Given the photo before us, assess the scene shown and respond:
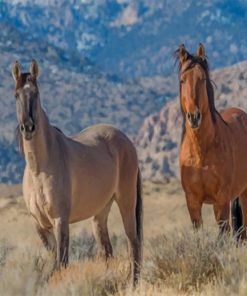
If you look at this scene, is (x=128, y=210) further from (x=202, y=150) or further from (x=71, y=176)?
(x=71, y=176)

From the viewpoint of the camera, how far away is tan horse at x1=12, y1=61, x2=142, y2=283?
37.1ft

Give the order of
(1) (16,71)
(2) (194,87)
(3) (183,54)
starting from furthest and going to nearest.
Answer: (3) (183,54) → (2) (194,87) → (1) (16,71)

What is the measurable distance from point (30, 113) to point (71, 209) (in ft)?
4.30

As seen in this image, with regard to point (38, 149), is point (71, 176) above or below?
below

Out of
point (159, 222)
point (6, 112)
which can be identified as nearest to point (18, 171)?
point (6, 112)

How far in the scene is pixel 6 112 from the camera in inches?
4847

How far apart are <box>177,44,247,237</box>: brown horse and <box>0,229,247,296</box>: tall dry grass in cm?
195

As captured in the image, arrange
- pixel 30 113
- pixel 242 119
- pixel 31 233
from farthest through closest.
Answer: pixel 31 233
pixel 242 119
pixel 30 113

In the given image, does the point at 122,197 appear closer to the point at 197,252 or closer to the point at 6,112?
the point at 197,252

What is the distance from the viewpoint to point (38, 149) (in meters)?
11.7

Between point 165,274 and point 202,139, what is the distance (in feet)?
10.9

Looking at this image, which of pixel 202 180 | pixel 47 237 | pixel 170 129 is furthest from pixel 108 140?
pixel 170 129

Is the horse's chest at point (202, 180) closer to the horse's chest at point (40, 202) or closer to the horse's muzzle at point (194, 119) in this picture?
the horse's muzzle at point (194, 119)

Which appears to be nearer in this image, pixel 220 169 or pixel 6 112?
pixel 220 169
